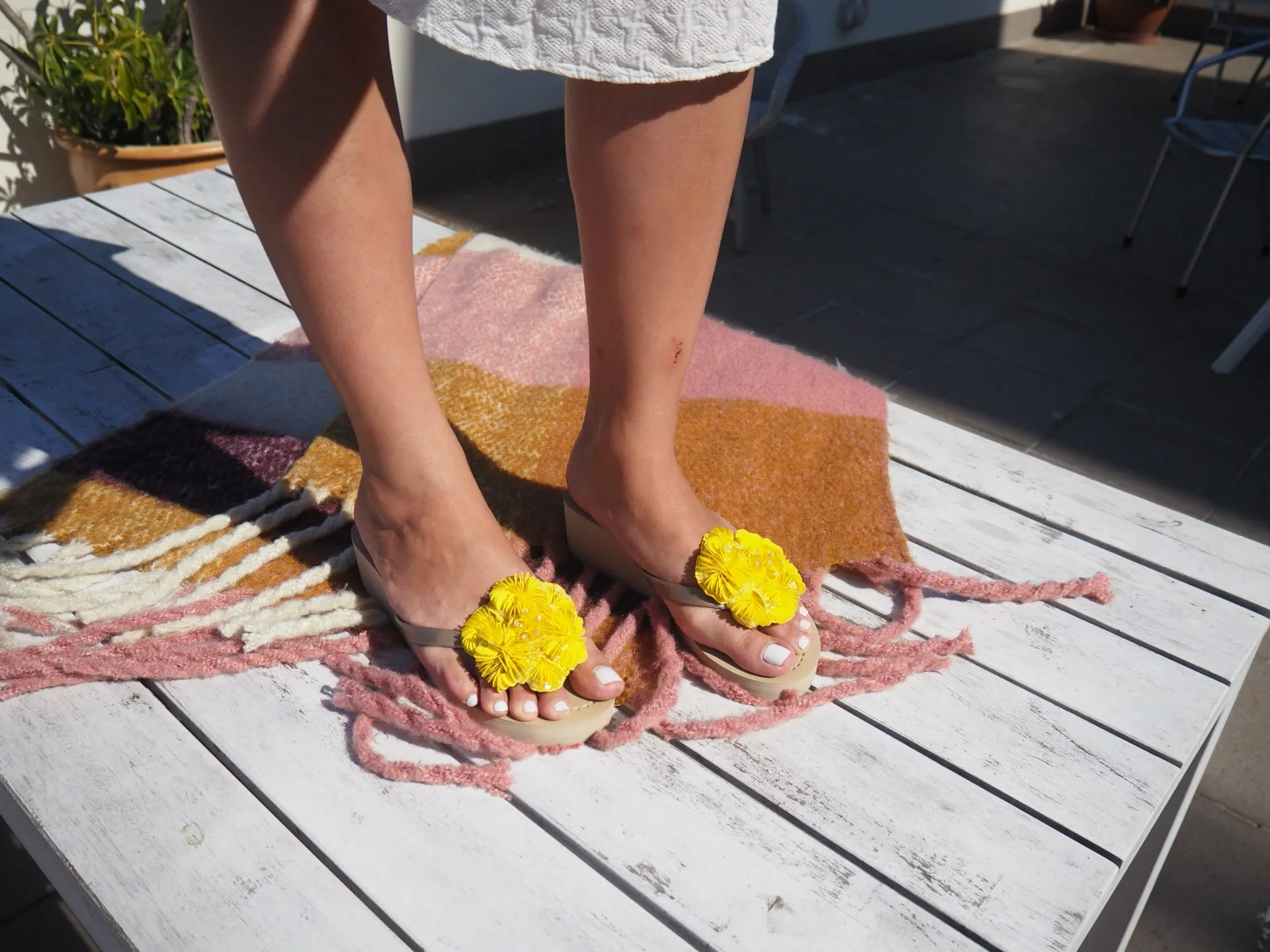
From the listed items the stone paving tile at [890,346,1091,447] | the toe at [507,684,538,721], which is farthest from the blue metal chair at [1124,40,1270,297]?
the toe at [507,684,538,721]

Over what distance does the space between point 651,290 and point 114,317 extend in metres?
1.08

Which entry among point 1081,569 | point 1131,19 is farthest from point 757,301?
point 1131,19

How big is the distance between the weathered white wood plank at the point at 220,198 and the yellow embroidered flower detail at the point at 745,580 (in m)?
1.06

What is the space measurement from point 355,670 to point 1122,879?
800mm

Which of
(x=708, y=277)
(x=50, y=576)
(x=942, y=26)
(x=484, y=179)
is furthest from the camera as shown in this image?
(x=942, y=26)

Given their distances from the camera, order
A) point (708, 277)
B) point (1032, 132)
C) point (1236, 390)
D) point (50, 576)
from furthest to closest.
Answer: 1. point (1032, 132)
2. point (1236, 390)
3. point (50, 576)
4. point (708, 277)

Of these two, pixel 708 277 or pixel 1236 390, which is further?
pixel 1236 390

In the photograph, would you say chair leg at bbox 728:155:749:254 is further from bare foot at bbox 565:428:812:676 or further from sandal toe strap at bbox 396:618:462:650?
sandal toe strap at bbox 396:618:462:650

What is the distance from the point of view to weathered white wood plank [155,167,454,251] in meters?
1.78

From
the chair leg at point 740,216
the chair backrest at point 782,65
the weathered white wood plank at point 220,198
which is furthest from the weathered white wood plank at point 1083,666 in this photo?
the chair leg at point 740,216

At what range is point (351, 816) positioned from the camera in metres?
0.77

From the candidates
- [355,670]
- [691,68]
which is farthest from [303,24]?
[355,670]

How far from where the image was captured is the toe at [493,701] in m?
0.81

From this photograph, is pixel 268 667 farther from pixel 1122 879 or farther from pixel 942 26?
pixel 942 26
